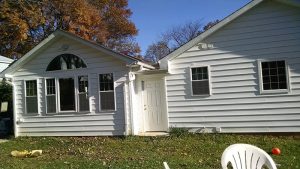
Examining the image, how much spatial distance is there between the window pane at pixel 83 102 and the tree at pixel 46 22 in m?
16.3

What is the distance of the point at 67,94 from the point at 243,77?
712cm

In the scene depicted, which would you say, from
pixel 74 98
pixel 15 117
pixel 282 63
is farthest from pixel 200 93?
pixel 15 117

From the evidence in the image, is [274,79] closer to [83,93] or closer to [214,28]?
[214,28]

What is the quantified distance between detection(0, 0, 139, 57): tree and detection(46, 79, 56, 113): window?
14.9 meters

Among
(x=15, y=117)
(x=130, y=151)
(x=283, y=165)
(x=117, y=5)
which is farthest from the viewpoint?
(x=117, y=5)

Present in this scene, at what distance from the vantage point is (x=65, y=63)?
1523 centimetres

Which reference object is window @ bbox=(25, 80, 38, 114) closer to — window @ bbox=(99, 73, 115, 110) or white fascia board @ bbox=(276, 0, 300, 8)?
window @ bbox=(99, 73, 115, 110)

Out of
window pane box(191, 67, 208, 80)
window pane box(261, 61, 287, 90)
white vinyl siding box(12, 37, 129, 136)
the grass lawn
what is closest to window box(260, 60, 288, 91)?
window pane box(261, 61, 287, 90)

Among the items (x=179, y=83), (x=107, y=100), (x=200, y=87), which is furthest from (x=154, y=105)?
(x=200, y=87)

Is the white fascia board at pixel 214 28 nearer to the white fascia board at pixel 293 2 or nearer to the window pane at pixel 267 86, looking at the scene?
A: the white fascia board at pixel 293 2

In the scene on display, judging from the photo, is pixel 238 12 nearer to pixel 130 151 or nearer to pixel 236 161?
pixel 130 151

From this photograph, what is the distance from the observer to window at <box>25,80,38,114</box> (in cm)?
1572

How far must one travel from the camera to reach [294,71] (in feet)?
39.8

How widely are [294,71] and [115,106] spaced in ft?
21.9
